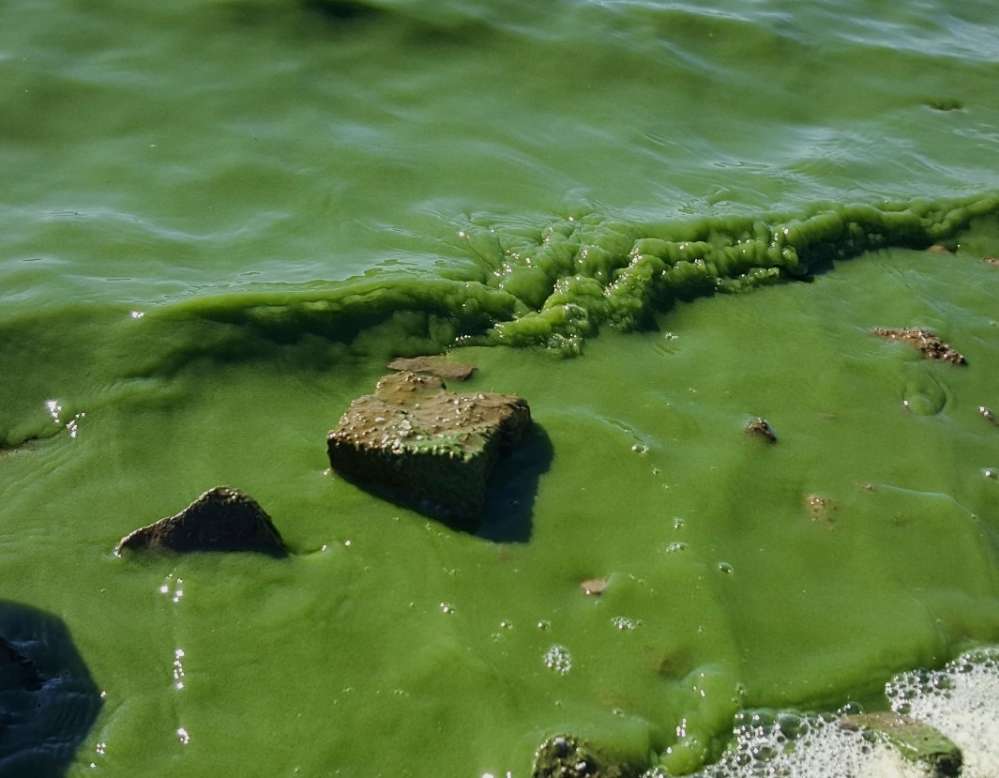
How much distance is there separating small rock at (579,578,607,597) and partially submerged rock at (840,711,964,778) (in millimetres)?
904

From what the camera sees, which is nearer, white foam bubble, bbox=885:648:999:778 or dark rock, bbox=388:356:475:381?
white foam bubble, bbox=885:648:999:778

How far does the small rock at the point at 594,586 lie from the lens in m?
3.92

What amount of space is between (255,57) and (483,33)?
1695mm

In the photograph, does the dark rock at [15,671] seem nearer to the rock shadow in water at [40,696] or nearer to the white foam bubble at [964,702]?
the rock shadow in water at [40,696]

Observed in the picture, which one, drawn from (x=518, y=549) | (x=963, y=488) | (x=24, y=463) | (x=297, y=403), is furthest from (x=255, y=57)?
(x=963, y=488)

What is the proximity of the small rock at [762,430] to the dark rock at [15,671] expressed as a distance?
2955 mm

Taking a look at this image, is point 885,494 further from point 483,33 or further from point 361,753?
point 483,33

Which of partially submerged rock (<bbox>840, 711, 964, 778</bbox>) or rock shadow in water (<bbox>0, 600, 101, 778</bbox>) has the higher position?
partially submerged rock (<bbox>840, 711, 964, 778</bbox>)

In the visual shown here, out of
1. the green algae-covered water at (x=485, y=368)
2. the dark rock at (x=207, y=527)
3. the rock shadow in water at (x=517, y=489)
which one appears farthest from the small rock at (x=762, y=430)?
the dark rock at (x=207, y=527)

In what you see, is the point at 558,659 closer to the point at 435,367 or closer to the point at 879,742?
the point at 879,742

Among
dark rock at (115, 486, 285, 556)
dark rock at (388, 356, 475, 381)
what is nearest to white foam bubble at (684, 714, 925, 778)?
dark rock at (115, 486, 285, 556)

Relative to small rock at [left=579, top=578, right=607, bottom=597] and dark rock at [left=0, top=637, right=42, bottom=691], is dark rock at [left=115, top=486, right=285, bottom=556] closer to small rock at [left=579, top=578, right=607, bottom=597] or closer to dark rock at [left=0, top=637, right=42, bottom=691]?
dark rock at [left=0, top=637, right=42, bottom=691]

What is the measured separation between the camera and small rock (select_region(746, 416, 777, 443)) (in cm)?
478

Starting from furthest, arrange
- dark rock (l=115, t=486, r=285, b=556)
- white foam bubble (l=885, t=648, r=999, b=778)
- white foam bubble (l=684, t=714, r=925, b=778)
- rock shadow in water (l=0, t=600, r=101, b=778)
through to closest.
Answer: dark rock (l=115, t=486, r=285, b=556) → white foam bubble (l=885, t=648, r=999, b=778) → white foam bubble (l=684, t=714, r=925, b=778) → rock shadow in water (l=0, t=600, r=101, b=778)
